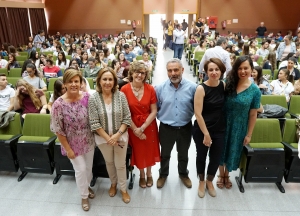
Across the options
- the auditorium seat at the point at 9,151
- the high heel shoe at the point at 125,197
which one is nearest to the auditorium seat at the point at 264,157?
the high heel shoe at the point at 125,197

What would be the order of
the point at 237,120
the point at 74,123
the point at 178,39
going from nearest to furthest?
the point at 74,123
the point at 237,120
the point at 178,39

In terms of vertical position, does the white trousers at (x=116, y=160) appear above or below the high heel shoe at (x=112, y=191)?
above

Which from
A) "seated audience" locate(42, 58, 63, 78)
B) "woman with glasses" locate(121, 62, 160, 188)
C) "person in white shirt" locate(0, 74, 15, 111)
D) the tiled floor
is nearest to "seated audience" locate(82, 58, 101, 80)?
"seated audience" locate(42, 58, 63, 78)

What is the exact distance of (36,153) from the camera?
9.55ft

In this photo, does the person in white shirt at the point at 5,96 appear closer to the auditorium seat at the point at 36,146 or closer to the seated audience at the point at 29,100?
the seated audience at the point at 29,100

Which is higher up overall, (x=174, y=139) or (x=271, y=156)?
(x=174, y=139)

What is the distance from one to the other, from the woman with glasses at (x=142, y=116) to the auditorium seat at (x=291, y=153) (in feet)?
4.78

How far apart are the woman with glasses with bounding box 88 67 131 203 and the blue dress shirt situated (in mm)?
402

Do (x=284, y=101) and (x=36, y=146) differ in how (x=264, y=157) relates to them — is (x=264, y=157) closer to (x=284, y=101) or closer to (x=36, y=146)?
(x=284, y=101)

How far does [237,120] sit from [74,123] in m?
1.58

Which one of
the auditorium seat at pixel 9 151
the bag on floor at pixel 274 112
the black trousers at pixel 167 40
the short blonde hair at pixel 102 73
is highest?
the black trousers at pixel 167 40

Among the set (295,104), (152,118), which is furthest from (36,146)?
(295,104)

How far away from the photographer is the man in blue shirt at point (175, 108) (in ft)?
8.00

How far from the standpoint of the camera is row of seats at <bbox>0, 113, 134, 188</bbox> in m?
2.87
